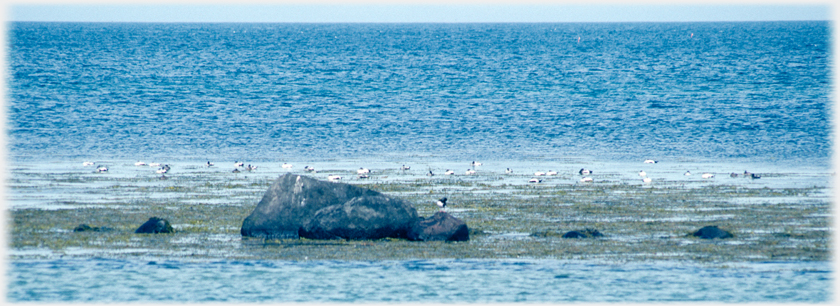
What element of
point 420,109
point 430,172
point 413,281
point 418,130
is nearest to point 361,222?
point 413,281

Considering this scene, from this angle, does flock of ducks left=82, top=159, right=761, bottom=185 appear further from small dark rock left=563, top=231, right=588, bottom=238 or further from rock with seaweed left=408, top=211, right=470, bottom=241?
rock with seaweed left=408, top=211, right=470, bottom=241

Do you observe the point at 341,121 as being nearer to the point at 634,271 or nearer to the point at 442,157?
the point at 442,157

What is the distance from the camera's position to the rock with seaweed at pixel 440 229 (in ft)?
49.9

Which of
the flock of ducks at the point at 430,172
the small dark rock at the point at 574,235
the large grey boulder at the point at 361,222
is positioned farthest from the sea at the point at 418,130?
the large grey boulder at the point at 361,222

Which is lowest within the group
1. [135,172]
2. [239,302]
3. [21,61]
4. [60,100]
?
[239,302]

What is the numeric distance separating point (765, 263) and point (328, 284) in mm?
6455

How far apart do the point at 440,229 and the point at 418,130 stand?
22165mm

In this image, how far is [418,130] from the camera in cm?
3734

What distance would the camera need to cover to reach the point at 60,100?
153 ft

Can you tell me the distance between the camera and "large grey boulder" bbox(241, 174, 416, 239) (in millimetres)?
15742

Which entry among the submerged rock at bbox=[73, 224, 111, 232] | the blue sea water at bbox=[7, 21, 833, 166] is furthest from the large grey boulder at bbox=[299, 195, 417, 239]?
the blue sea water at bbox=[7, 21, 833, 166]

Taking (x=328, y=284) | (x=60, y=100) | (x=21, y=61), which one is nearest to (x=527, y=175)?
(x=328, y=284)

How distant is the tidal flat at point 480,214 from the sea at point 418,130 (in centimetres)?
71

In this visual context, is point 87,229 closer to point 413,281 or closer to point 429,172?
point 413,281
